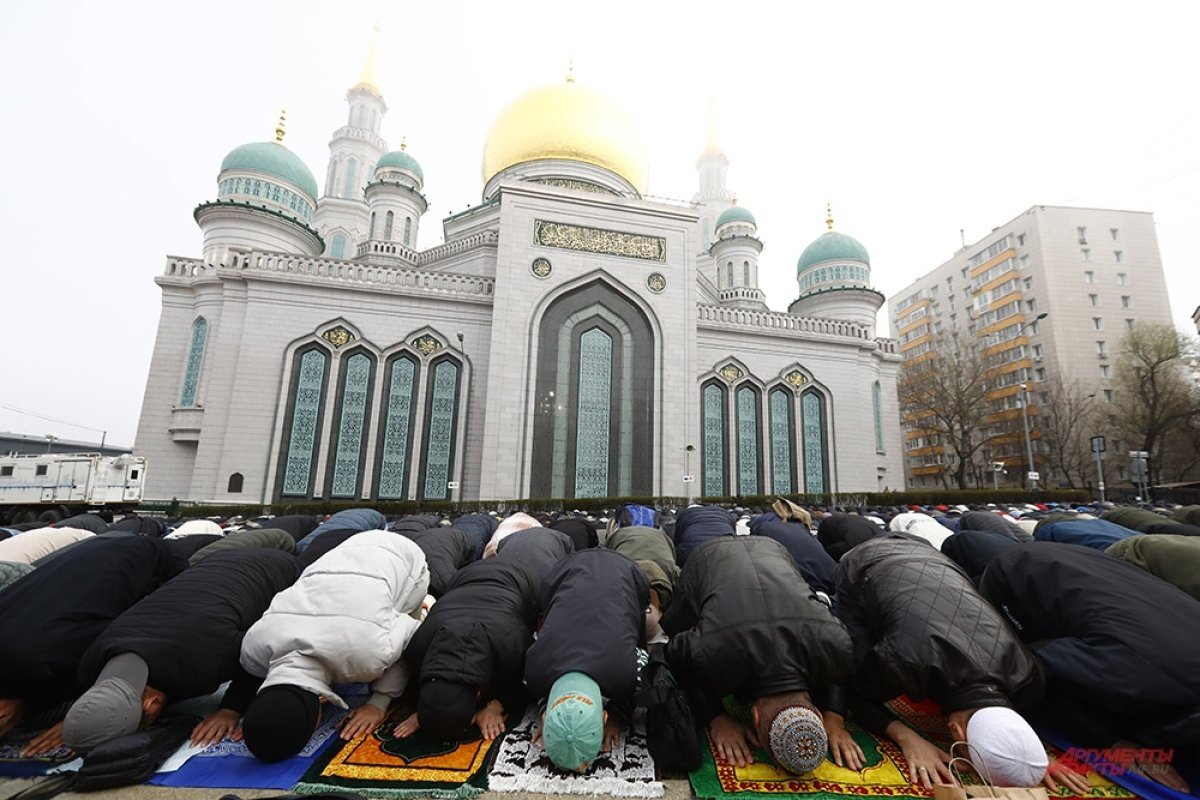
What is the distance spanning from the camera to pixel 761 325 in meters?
19.1

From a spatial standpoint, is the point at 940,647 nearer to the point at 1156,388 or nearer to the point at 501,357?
the point at 501,357

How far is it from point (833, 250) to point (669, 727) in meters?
22.7

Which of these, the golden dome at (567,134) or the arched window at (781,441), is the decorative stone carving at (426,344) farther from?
the arched window at (781,441)

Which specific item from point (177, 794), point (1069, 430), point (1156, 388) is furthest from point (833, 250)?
point (177, 794)

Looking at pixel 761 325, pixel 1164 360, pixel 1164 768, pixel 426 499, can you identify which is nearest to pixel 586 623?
pixel 1164 768

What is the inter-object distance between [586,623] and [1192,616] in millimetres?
2415

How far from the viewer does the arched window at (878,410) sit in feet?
64.4

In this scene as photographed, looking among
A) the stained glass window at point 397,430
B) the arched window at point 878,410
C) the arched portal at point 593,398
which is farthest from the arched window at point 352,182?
the arched window at point 878,410

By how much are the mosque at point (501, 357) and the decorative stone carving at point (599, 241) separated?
69 mm

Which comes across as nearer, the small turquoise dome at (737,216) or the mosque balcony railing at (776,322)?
the mosque balcony railing at (776,322)

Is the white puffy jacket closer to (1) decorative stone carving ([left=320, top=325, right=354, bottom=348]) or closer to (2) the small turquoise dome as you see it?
(1) decorative stone carving ([left=320, top=325, right=354, bottom=348])

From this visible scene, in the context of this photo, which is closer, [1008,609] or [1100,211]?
[1008,609]

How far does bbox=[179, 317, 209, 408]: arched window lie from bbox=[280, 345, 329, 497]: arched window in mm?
2583

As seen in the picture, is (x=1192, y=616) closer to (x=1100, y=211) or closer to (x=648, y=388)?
(x=648, y=388)
